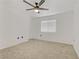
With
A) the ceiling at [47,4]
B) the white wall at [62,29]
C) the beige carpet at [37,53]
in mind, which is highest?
the ceiling at [47,4]

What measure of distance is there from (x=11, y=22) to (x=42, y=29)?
12.0ft

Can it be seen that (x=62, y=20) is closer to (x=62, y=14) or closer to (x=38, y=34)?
(x=62, y=14)

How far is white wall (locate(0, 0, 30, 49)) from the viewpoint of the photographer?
4.36m

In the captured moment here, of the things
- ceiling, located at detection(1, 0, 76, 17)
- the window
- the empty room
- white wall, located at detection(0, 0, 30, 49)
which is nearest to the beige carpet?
the empty room

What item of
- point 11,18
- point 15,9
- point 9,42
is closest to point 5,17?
point 11,18

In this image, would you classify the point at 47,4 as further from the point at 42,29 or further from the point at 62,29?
the point at 42,29

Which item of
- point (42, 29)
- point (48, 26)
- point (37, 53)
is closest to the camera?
point (37, 53)

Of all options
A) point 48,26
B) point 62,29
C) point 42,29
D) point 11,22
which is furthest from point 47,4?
point 42,29

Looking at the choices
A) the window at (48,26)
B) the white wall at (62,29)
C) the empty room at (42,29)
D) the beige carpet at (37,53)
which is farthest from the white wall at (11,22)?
the white wall at (62,29)

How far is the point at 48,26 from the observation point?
7574 millimetres

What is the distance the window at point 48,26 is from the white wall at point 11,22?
203cm

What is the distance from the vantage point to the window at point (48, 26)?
714 cm

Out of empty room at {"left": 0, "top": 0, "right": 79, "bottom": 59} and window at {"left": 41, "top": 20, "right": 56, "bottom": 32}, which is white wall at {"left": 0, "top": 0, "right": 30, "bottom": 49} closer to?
empty room at {"left": 0, "top": 0, "right": 79, "bottom": 59}

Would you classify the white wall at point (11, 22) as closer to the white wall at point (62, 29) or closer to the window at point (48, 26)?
the window at point (48, 26)
